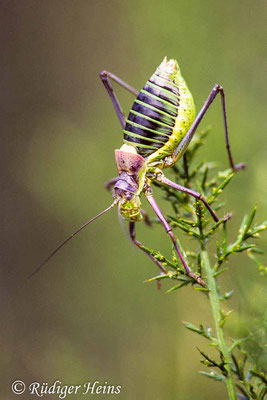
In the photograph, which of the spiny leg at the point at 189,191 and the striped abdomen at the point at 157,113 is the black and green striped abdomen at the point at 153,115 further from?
the spiny leg at the point at 189,191

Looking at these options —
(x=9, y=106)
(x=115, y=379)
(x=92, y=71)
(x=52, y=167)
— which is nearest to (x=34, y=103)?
(x=9, y=106)

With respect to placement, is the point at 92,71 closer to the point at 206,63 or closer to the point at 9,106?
the point at 9,106

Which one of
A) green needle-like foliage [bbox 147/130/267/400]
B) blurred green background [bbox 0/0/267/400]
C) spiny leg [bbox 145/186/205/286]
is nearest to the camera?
green needle-like foliage [bbox 147/130/267/400]

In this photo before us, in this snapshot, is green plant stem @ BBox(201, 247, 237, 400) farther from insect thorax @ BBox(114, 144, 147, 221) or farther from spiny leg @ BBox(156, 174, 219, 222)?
insect thorax @ BBox(114, 144, 147, 221)

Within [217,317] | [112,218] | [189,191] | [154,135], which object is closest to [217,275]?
[217,317]

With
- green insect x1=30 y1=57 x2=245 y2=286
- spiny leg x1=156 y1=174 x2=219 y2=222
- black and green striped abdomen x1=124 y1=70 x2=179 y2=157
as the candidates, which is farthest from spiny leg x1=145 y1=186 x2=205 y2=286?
black and green striped abdomen x1=124 y1=70 x2=179 y2=157

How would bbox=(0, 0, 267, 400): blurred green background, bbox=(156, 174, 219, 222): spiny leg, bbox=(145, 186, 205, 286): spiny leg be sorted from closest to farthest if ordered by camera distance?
bbox=(145, 186, 205, 286): spiny leg < bbox=(156, 174, 219, 222): spiny leg < bbox=(0, 0, 267, 400): blurred green background

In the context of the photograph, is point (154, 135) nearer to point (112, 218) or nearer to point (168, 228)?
point (168, 228)
